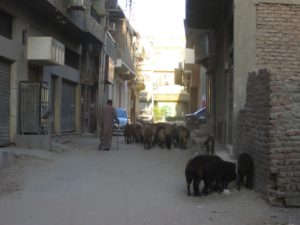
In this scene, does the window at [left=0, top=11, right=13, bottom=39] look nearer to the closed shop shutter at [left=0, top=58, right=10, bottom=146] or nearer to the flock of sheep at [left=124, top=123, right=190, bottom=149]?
the closed shop shutter at [left=0, top=58, right=10, bottom=146]

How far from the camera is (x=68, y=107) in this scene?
2628cm

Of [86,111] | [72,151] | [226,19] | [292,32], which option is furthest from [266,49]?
[86,111]

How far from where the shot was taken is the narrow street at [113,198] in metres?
8.57

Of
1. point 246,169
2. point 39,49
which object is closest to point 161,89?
point 39,49

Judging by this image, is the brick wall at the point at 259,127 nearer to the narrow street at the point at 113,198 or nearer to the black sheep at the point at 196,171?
the narrow street at the point at 113,198

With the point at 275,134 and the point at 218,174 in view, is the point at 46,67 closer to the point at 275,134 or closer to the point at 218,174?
the point at 218,174

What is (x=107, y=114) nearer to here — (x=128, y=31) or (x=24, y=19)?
(x=24, y=19)

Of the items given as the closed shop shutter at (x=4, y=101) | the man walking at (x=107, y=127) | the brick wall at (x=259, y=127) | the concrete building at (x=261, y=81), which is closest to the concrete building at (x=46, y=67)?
the closed shop shutter at (x=4, y=101)

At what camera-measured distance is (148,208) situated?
31.1ft

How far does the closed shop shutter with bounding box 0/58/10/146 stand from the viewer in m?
16.9

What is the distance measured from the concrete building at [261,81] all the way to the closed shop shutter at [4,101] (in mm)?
6541

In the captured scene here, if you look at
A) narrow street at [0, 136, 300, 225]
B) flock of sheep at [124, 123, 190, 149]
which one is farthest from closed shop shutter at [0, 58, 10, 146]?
flock of sheep at [124, 123, 190, 149]

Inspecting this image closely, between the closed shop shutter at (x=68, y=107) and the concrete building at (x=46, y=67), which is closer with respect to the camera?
the concrete building at (x=46, y=67)

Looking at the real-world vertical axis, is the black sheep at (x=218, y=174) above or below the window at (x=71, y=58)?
below
